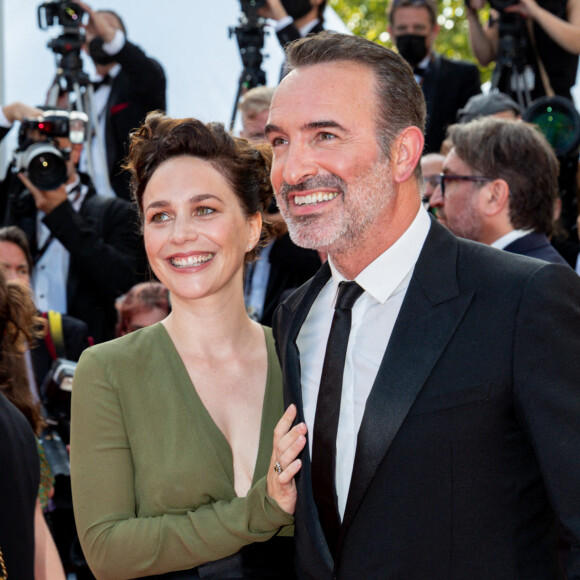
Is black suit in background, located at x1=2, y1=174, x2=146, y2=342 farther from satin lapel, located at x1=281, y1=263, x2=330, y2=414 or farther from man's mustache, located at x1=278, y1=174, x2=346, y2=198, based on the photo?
man's mustache, located at x1=278, y1=174, x2=346, y2=198

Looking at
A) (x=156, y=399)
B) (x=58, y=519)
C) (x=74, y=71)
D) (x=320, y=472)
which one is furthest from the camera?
(x=74, y=71)

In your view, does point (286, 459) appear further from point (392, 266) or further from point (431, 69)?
point (431, 69)

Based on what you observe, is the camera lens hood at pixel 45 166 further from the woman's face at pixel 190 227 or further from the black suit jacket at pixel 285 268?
the woman's face at pixel 190 227

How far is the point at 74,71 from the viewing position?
5707 millimetres

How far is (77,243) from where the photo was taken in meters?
4.85

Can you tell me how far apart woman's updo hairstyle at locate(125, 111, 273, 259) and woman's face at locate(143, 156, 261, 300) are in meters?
0.03

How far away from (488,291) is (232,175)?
969 mm

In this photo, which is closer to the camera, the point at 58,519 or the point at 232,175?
the point at 232,175

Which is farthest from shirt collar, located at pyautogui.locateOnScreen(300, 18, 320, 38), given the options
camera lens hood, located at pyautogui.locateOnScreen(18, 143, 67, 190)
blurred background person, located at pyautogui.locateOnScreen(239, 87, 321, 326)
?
camera lens hood, located at pyautogui.locateOnScreen(18, 143, 67, 190)

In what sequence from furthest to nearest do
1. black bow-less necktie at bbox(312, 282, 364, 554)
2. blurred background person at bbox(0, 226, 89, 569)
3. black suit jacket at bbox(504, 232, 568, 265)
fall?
blurred background person at bbox(0, 226, 89, 569)
black suit jacket at bbox(504, 232, 568, 265)
black bow-less necktie at bbox(312, 282, 364, 554)

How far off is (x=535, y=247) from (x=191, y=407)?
62.0 inches

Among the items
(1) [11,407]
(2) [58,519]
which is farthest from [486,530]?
(2) [58,519]

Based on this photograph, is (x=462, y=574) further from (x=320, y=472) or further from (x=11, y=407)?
(x=11, y=407)

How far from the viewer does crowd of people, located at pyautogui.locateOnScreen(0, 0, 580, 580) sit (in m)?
1.87
